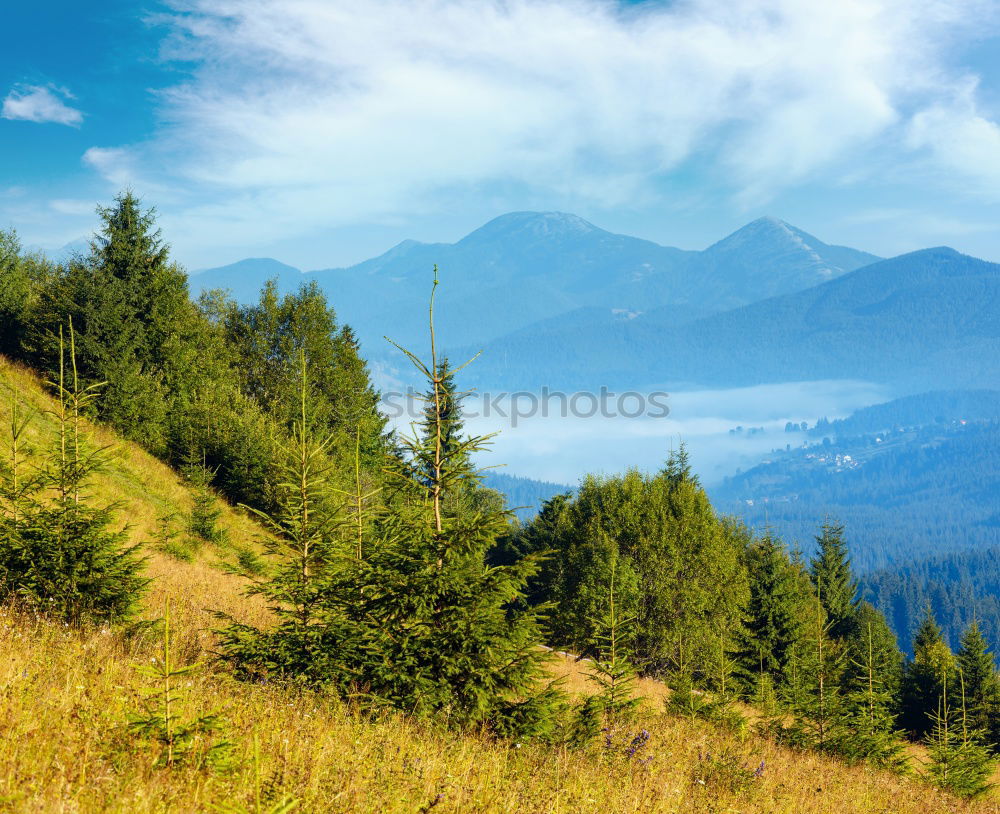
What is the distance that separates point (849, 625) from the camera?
6506cm

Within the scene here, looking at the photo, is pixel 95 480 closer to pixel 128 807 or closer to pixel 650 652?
pixel 128 807

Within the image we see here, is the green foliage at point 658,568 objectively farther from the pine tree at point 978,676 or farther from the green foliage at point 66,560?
the green foliage at point 66,560

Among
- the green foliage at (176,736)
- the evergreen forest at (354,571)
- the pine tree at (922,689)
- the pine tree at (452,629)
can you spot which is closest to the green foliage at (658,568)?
the evergreen forest at (354,571)

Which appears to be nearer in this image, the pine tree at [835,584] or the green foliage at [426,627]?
the green foliage at [426,627]

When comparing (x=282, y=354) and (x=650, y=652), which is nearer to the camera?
(x=650, y=652)

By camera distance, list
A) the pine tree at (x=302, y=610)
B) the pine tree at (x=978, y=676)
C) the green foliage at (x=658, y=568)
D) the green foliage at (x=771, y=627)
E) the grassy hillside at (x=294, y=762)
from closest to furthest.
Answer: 1. the grassy hillside at (x=294, y=762)
2. the pine tree at (x=302, y=610)
3. the green foliage at (x=771, y=627)
4. the green foliage at (x=658, y=568)
5. the pine tree at (x=978, y=676)

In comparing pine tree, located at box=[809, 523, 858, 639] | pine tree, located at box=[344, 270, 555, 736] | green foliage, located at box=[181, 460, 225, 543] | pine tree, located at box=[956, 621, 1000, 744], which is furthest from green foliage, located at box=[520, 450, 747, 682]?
pine tree, located at box=[344, 270, 555, 736]

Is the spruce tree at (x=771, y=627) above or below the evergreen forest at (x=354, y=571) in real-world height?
below

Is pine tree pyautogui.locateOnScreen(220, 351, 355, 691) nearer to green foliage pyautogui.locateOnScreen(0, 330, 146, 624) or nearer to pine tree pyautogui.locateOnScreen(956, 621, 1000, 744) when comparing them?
green foliage pyautogui.locateOnScreen(0, 330, 146, 624)

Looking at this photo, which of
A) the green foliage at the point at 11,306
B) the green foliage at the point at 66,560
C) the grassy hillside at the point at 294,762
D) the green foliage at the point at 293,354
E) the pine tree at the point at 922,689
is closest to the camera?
the grassy hillside at the point at 294,762

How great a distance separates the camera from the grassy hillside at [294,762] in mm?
4789

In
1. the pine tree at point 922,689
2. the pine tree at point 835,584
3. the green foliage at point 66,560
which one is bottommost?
the pine tree at point 922,689

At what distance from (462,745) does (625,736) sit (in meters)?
4.31

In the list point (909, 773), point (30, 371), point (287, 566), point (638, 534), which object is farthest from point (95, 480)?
point (638, 534)
